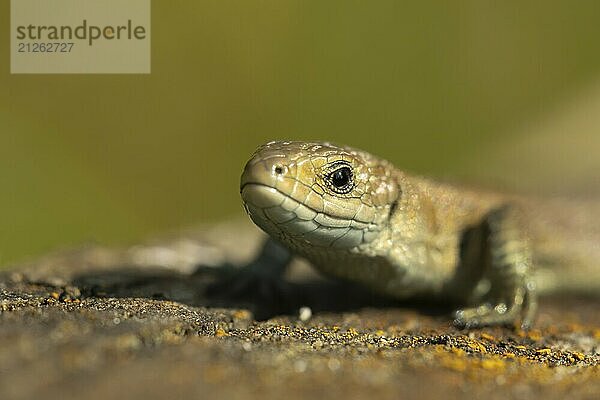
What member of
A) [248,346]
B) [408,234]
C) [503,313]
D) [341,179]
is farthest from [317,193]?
[503,313]

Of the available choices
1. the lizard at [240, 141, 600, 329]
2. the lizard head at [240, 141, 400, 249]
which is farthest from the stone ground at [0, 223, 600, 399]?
the lizard head at [240, 141, 400, 249]

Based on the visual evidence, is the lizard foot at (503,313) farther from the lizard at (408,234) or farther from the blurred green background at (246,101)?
the blurred green background at (246,101)

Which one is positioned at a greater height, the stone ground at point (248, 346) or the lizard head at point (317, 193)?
the lizard head at point (317, 193)

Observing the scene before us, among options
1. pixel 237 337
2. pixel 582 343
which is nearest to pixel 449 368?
pixel 237 337

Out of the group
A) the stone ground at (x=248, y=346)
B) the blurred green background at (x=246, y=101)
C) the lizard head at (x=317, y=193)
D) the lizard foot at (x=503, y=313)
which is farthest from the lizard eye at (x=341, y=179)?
the blurred green background at (x=246, y=101)

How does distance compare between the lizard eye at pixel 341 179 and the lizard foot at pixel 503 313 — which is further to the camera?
the lizard foot at pixel 503 313

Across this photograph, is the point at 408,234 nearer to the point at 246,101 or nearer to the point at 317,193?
the point at 317,193
